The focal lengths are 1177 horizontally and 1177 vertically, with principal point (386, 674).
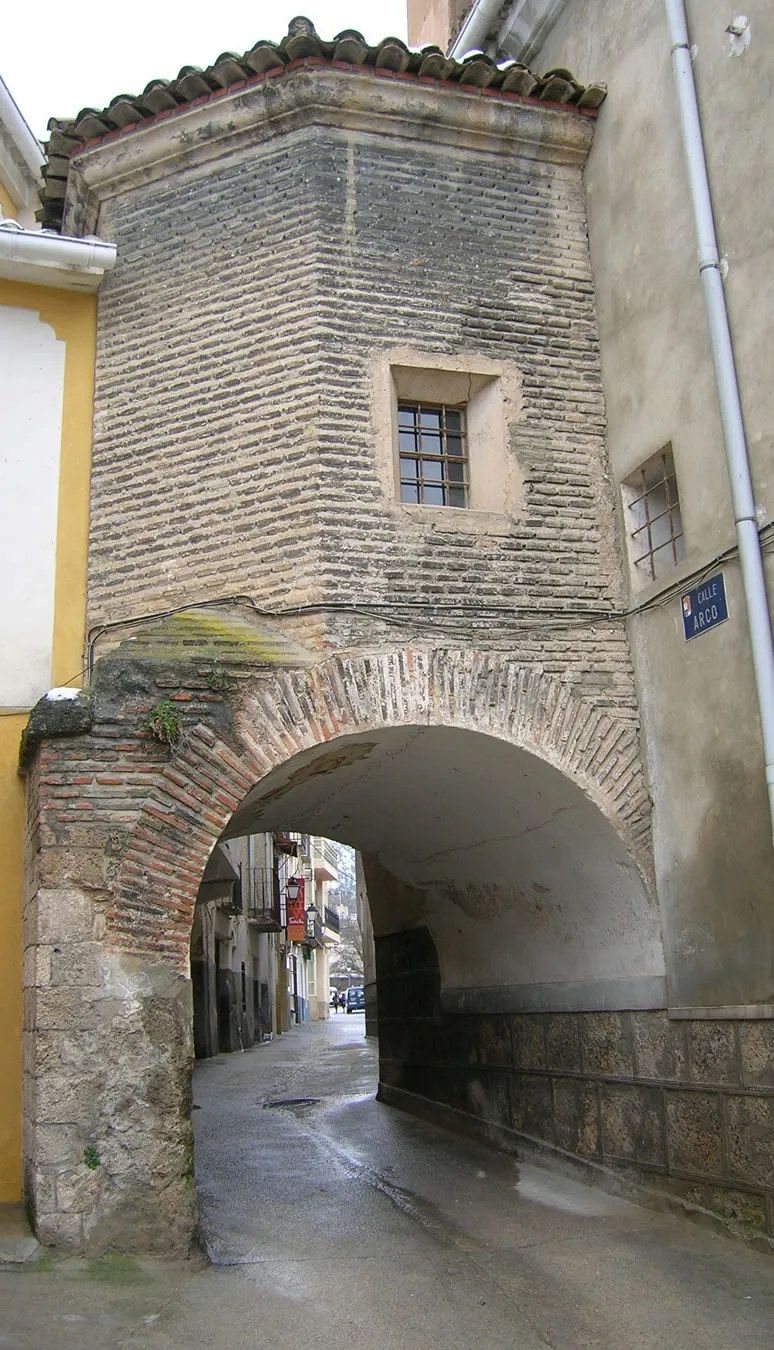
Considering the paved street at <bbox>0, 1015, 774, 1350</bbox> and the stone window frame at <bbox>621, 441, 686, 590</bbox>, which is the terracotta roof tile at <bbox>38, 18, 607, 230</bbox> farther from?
the paved street at <bbox>0, 1015, 774, 1350</bbox>

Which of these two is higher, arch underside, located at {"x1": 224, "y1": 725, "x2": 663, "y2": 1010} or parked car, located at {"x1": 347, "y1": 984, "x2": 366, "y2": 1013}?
arch underside, located at {"x1": 224, "y1": 725, "x2": 663, "y2": 1010}

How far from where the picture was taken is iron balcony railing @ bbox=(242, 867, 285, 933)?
85.2 ft

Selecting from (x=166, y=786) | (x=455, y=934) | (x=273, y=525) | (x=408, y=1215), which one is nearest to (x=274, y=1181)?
(x=408, y=1215)

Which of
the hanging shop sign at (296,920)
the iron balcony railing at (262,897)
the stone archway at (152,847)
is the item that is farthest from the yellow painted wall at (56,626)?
the hanging shop sign at (296,920)

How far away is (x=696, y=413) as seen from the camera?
22.4 feet

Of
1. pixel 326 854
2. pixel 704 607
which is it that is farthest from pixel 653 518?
pixel 326 854

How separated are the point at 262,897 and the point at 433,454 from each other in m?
21.6

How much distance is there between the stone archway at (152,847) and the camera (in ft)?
18.8

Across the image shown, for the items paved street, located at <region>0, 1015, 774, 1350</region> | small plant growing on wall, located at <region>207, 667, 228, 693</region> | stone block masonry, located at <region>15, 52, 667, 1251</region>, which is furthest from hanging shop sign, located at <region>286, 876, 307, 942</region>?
small plant growing on wall, located at <region>207, 667, 228, 693</region>

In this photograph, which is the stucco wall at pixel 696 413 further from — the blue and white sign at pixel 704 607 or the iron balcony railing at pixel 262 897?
the iron balcony railing at pixel 262 897

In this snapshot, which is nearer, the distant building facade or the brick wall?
the distant building facade

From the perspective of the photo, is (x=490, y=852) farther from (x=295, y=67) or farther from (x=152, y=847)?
(x=295, y=67)

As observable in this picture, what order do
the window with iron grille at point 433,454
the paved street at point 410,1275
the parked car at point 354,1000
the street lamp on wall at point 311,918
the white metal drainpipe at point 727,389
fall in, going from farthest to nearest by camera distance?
the parked car at point 354,1000
the street lamp on wall at point 311,918
the window with iron grille at point 433,454
the white metal drainpipe at point 727,389
the paved street at point 410,1275

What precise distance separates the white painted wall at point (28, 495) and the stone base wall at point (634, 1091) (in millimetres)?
4154
